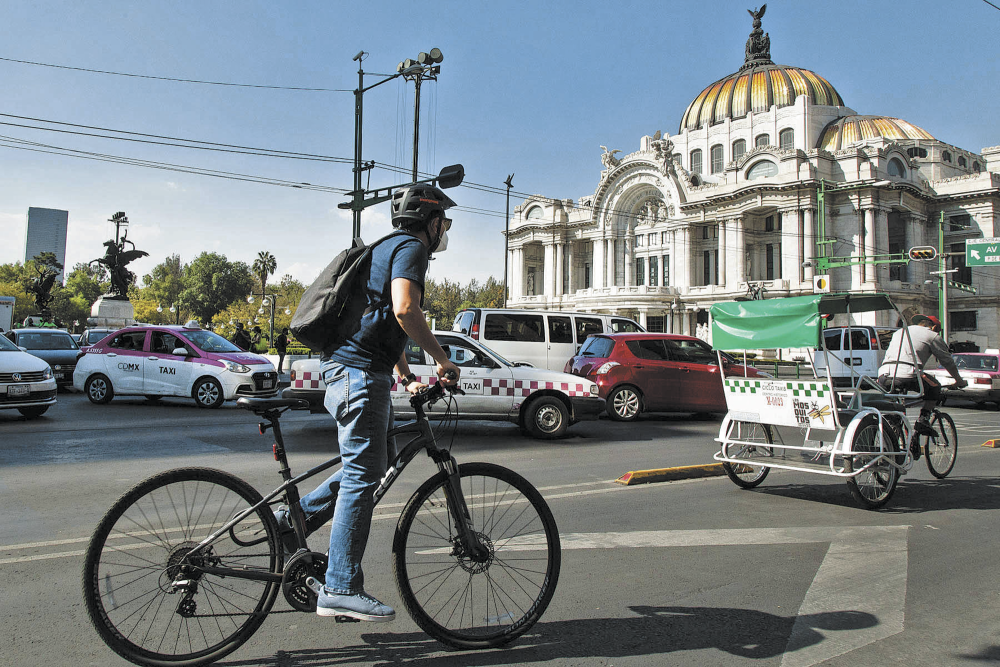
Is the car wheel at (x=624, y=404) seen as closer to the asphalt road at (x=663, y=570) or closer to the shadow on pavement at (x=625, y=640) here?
the asphalt road at (x=663, y=570)

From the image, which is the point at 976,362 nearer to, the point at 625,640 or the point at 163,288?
the point at 625,640

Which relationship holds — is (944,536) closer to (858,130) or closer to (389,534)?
(389,534)

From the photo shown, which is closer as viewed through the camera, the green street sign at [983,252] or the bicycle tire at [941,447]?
the bicycle tire at [941,447]

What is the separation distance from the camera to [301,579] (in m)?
2.90

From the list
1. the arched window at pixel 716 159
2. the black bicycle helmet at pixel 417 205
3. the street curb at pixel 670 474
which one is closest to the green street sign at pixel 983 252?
the street curb at pixel 670 474

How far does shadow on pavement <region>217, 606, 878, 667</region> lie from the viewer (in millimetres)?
2938

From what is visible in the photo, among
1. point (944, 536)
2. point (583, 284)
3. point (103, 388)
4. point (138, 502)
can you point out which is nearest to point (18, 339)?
point (103, 388)

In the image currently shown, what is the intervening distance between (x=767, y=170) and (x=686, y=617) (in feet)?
202

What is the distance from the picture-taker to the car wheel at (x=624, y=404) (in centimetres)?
1333

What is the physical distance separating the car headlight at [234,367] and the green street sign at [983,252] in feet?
93.2

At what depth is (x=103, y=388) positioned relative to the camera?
14.7 meters

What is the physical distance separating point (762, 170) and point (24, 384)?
5863 centimetres

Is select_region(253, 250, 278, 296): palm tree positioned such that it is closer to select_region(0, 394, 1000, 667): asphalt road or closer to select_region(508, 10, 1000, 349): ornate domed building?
select_region(508, 10, 1000, 349): ornate domed building

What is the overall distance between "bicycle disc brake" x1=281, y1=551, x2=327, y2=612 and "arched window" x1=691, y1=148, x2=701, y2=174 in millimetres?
75703
